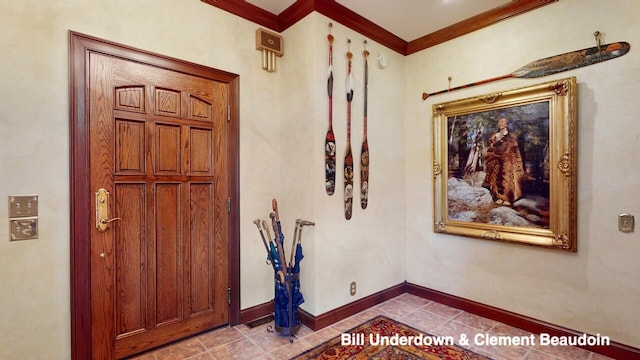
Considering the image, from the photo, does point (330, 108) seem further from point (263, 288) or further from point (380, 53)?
point (263, 288)

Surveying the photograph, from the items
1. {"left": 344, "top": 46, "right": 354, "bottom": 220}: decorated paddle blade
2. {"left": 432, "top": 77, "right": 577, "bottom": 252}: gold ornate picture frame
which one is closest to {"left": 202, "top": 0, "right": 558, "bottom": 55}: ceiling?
{"left": 344, "top": 46, "right": 354, "bottom": 220}: decorated paddle blade

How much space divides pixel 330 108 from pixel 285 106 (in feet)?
1.60

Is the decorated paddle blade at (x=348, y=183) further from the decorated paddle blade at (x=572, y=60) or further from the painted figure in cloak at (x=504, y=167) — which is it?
the decorated paddle blade at (x=572, y=60)

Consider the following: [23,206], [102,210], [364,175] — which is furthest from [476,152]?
[23,206]

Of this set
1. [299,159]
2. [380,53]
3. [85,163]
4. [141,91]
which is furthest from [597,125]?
[85,163]

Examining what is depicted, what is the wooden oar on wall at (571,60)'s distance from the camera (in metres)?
2.17

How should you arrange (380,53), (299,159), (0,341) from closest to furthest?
(0,341), (299,159), (380,53)

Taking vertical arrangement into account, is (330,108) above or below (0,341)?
above

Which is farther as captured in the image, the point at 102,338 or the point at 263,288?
the point at 263,288

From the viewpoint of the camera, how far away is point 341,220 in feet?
9.13

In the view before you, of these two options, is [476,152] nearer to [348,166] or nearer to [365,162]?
[365,162]

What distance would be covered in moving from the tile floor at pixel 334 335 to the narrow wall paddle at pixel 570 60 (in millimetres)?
2245

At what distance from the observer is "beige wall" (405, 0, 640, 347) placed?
83.9 inches

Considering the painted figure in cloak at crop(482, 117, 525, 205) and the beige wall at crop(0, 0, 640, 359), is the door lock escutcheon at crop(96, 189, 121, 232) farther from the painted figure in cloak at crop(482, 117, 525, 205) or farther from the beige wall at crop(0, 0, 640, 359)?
the painted figure in cloak at crop(482, 117, 525, 205)
